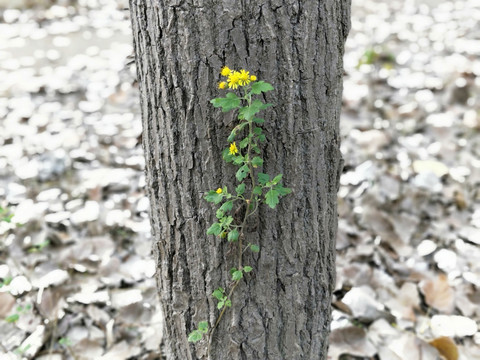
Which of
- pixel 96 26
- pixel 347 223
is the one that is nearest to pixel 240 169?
pixel 347 223

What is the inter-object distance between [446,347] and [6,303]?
66.9 inches

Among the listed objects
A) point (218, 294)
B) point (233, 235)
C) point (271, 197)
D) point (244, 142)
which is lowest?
point (218, 294)

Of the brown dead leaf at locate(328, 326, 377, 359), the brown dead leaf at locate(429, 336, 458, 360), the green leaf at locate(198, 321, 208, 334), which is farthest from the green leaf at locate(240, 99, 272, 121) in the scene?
the brown dead leaf at locate(429, 336, 458, 360)

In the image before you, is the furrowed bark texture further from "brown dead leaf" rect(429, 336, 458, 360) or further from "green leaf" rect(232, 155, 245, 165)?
"brown dead leaf" rect(429, 336, 458, 360)

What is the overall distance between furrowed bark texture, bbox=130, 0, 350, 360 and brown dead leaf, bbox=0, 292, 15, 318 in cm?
86

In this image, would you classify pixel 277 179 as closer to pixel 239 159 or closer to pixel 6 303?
pixel 239 159

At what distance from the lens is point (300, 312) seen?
134 cm

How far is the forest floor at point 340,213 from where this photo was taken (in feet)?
6.15

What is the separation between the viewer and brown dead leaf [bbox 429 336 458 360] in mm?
1745

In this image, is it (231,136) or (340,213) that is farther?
(340,213)

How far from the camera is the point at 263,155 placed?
1.16 m

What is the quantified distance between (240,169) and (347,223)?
152 cm

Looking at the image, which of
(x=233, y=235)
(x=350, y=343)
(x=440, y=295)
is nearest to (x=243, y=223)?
(x=233, y=235)

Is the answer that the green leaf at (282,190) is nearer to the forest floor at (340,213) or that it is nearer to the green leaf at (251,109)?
the green leaf at (251,109)
